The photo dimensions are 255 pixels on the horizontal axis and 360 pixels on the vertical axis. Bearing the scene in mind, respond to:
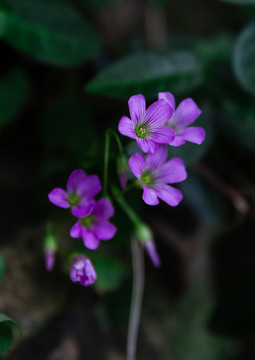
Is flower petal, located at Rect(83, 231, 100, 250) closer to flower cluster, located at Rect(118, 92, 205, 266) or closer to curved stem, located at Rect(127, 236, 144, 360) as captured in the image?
flower cluster, located at Rect(118, 92, 205, 266)

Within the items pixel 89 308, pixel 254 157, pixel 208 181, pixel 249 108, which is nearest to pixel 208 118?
pixel 249 108

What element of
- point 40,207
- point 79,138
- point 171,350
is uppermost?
point 79,138

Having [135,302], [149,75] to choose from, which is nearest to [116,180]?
[149,75]

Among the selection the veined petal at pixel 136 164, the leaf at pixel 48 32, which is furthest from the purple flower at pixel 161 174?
the leaf at pixel 48 32

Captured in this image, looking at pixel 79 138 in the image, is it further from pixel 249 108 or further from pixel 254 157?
pixel 254 157

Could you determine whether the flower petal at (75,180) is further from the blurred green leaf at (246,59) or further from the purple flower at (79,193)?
the blurred green leaf at (246,59)
